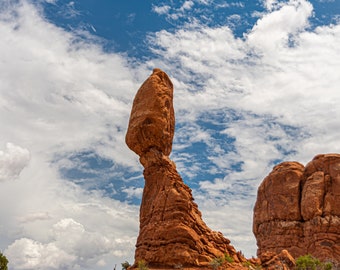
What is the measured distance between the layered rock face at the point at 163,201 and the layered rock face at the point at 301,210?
2978 centimetres

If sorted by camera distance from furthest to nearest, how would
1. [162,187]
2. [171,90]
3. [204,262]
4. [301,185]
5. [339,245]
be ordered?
1. [301,185]
2. [339,245]
3. [171,90]
4. [162,187]
5. [204,262]

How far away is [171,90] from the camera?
71000mm

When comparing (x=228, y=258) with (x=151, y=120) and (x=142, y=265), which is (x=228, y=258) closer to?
(x=142, y=265)

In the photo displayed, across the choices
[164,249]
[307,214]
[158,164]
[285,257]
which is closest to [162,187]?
[158,164]

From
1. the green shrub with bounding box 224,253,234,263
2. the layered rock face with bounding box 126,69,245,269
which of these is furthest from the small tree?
the green shrub with bounding box 224,253,234,263

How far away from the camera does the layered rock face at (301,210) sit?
8731 centimetres

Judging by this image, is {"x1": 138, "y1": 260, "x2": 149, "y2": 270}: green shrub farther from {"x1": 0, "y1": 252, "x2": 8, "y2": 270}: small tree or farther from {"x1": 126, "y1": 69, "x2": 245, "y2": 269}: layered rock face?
{"x1": 0, "y1": 252, "x2": 8, "y2": 270}: small tree

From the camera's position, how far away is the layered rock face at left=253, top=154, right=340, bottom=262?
87.3 m

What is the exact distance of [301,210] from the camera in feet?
306

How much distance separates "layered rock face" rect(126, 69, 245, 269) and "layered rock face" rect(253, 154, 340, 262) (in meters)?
29.8

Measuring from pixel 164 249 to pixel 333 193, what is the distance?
4624 centimetres

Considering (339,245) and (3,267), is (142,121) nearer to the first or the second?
(3,267)

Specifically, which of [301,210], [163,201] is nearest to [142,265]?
[163,201]

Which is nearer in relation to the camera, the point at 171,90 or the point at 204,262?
the point at 204,262
